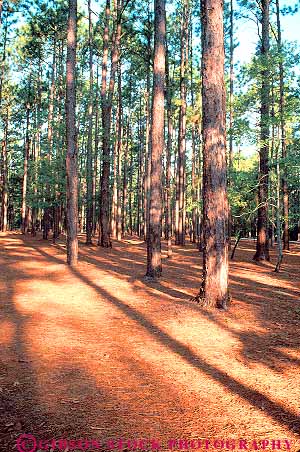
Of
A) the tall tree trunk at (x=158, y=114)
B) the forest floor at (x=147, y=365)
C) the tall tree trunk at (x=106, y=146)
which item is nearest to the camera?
the forest floor at (x=147, y=365)

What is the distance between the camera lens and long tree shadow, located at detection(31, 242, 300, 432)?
11.0 ft

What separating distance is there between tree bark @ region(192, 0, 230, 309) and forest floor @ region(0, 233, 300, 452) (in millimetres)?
666

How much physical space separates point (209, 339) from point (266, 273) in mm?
7444

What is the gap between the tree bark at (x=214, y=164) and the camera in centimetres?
736

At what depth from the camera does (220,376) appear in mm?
4305

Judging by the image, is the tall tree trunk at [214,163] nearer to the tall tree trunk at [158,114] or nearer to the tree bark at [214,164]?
the tree bark at [214,164]

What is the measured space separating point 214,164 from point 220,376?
4490mm

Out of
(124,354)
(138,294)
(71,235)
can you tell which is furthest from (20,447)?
(71,235)

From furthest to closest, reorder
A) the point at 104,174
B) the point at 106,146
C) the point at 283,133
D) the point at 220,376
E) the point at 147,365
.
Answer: the point at 283,133, the point at 104,174, the point at 106,146, the point at 147,365, the point at 220,376

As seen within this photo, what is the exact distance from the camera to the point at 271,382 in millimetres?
4129

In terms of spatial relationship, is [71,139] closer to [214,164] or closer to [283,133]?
[214,164]

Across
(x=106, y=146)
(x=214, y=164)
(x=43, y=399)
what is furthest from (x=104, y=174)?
(x=43, y=399)

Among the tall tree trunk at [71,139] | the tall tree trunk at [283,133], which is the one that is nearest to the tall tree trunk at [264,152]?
the tall tree trunk at [283,133]

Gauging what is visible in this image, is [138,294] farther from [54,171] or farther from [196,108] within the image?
[196,108]
